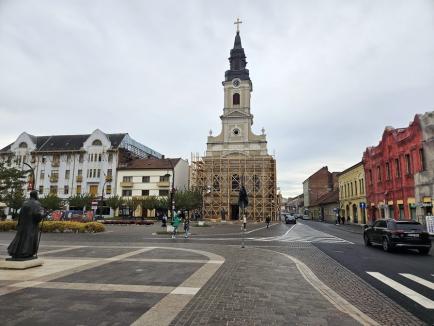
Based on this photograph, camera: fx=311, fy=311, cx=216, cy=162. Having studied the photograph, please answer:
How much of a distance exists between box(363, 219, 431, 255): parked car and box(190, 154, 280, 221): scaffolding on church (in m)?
35.7

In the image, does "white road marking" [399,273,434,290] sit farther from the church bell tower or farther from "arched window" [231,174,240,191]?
the church bell tower

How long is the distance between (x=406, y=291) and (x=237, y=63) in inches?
2319

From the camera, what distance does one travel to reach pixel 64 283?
719 centimetres

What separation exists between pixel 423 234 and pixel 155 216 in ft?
152

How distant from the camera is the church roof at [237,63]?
198 feet

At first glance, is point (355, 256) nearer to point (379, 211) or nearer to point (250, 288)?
point (250, 288)

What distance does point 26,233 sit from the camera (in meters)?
9.16

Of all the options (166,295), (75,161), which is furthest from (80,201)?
(166,295)

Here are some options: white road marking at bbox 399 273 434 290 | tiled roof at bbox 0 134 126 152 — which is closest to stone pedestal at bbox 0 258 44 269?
white road marking at bbox 399 273 434 290

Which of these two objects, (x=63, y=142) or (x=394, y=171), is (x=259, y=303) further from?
(x=63, y=142)

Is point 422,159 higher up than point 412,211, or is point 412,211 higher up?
point 422,159

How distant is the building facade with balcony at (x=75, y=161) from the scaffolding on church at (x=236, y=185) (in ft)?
52.9

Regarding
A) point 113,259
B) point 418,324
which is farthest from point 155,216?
point 418,324

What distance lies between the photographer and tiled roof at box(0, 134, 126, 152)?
6075 centimetres
